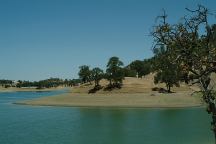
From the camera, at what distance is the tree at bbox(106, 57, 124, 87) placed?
14538 centimetres

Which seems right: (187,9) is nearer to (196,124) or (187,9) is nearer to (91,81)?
(196,124)

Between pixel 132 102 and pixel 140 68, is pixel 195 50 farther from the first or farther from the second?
pixel 140 68

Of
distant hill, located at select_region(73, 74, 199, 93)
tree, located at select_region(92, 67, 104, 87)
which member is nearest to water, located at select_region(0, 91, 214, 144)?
distant hill, located at select_region(73, 74, 199, 93)

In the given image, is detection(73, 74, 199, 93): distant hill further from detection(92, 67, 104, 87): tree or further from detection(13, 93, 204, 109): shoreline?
detection(13, 93, 204, 109): shoreline

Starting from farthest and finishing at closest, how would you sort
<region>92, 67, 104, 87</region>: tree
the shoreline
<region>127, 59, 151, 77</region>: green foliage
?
<region>127, 59, 151, 77</region>: green foliage < <region>92, 67, 104, 87</region>: tree < the shoreline

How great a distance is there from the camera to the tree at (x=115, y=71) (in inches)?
5723

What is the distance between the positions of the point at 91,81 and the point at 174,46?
505 ft

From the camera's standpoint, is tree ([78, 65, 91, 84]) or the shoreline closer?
the shoreline

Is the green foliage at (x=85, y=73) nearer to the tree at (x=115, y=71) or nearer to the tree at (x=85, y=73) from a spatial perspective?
the tree at (x=85, y=73)

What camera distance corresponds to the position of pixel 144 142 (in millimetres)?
44156

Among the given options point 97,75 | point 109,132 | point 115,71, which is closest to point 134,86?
point 115,71

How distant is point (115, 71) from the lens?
145 metres

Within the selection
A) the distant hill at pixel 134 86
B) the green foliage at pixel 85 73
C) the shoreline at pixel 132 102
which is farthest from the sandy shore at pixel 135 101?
the green foliage at pixel 85 73

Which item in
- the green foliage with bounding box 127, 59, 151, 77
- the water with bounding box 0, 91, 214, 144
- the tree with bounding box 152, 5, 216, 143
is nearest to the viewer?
the tree with bounding box 152, 5, 216, 143
